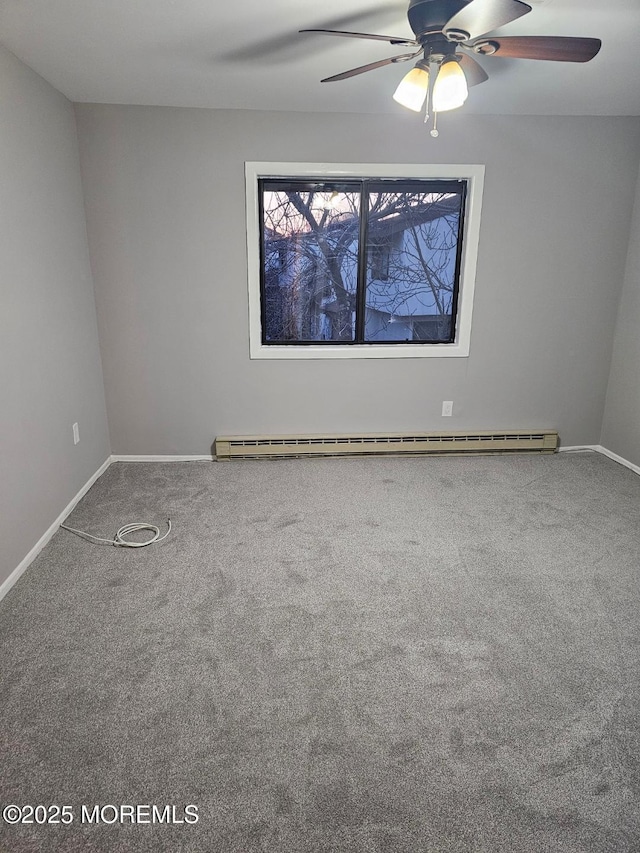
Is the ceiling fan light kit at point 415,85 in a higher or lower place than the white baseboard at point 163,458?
higher

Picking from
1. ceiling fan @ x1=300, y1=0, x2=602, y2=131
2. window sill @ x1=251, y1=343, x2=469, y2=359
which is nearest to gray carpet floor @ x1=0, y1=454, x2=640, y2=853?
window sill @ x1=251, y1=343, x2=469, y2=359

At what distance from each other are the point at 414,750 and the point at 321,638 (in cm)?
57

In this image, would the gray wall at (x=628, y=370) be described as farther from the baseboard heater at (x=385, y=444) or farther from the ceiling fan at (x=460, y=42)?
the ceiling fan at (x=460, y=42)

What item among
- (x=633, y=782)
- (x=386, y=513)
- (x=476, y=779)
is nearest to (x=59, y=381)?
(x=386, y=513)

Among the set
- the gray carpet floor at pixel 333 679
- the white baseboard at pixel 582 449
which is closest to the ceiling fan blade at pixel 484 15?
the gray carpet floor at pixel 333 679

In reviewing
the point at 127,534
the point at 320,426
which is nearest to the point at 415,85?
the point at 320,426

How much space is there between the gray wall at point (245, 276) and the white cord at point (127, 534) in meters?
1.06

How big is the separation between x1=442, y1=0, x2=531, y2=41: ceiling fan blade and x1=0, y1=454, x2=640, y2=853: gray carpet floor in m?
2.16

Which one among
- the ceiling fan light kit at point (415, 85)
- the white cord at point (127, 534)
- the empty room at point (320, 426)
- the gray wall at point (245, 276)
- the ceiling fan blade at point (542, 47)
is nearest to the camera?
the empty room at point (320, 426)

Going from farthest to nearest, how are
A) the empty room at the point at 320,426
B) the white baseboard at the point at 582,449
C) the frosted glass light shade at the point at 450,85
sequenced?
1. the white baseboard at the point at 582,449
2. the frosted glass light shade at the point at 450,85
3. the empty room at the point at 320,426

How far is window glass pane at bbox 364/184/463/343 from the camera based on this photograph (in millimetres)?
3850

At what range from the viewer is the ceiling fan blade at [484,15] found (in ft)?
5.30

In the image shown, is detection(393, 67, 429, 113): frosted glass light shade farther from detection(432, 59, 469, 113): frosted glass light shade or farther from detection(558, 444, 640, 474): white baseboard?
detection(558, 444, 640, 474): white baseboard

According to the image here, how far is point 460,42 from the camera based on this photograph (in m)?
1.97
